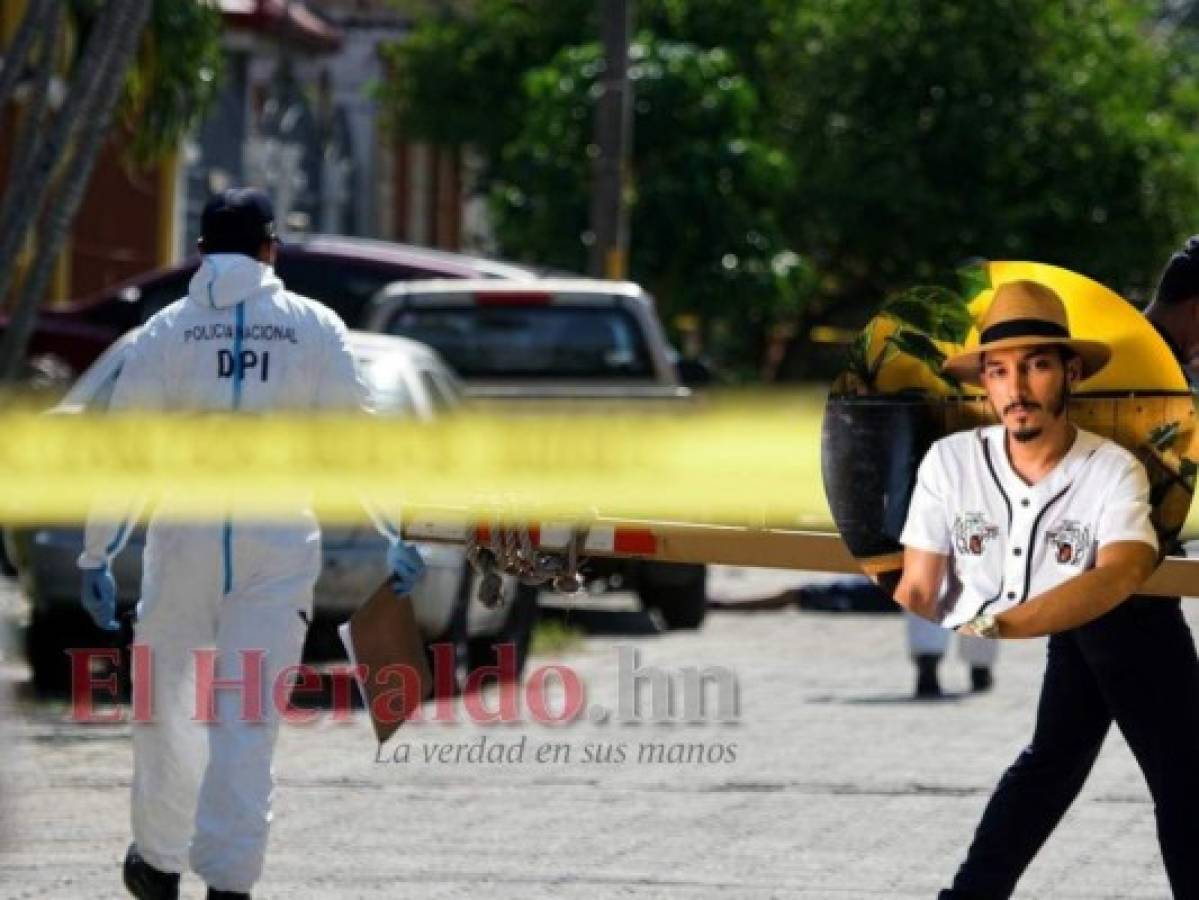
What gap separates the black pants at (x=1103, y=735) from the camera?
7195 millimetres

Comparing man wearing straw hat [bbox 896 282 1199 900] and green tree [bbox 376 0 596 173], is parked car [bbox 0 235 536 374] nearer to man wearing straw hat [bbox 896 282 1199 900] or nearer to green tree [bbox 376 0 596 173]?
green tree [bbox 376 0 596 173]

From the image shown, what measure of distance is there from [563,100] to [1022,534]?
90.9 feet

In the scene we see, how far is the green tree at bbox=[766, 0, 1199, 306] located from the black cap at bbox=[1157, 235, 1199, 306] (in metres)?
35.0

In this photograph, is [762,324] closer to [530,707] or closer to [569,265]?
[569,265]

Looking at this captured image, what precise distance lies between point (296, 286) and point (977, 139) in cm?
1816

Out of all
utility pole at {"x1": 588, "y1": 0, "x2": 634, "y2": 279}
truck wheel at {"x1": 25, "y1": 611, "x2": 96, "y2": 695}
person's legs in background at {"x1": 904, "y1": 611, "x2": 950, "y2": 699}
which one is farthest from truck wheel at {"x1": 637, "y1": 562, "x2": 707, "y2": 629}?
utility pole at {"x1": 588, "y1": 0, "x2": 634, "y2": 279}

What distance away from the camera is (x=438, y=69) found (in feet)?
149

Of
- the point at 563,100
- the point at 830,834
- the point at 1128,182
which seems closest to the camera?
the point at 830,834

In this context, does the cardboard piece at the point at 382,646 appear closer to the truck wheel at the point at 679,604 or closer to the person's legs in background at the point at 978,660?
the person's legs in background at the point at 978,660

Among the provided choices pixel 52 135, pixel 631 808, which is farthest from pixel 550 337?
pixel 631 808

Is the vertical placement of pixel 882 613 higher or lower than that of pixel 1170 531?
lower

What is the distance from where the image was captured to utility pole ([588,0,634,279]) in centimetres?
2658

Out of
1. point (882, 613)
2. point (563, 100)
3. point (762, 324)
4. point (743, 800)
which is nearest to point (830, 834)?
point (743, 800)

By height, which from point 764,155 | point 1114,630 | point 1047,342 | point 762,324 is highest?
point 1047,342
